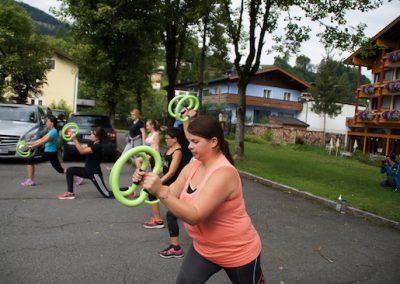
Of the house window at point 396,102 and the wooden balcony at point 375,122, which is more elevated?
the house window at point 396,102

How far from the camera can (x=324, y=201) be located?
9289mm

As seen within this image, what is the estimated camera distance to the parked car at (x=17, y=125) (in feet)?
41.4

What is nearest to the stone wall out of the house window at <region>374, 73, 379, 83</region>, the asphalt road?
the house window at <region>374, 73, 379, 83</region>

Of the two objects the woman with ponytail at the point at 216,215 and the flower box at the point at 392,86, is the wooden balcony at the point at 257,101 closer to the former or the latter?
the flower box at the point at 392,86

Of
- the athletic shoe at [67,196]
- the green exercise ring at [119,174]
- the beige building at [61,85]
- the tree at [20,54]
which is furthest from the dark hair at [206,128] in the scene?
the beige building at [61,85]

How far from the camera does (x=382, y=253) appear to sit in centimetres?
611

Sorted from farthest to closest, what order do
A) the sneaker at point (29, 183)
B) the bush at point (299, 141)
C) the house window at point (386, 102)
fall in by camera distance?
the bush at point (299, 141) → the house window at point (386, 102) → the sneaker at point (29, 183)

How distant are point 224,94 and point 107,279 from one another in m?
44.6

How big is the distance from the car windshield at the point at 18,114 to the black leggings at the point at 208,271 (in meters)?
12.5

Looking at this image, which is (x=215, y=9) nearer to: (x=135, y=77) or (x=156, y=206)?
(x=135, y=77)

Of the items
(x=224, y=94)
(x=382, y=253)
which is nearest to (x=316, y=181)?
(x=382, y=253)

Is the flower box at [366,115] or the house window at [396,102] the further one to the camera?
the flower box at [366,115]

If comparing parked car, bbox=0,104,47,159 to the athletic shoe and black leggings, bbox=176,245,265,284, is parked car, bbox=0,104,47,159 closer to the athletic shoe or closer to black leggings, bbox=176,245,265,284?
the athletic shoe

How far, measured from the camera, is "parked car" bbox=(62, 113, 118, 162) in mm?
14414
